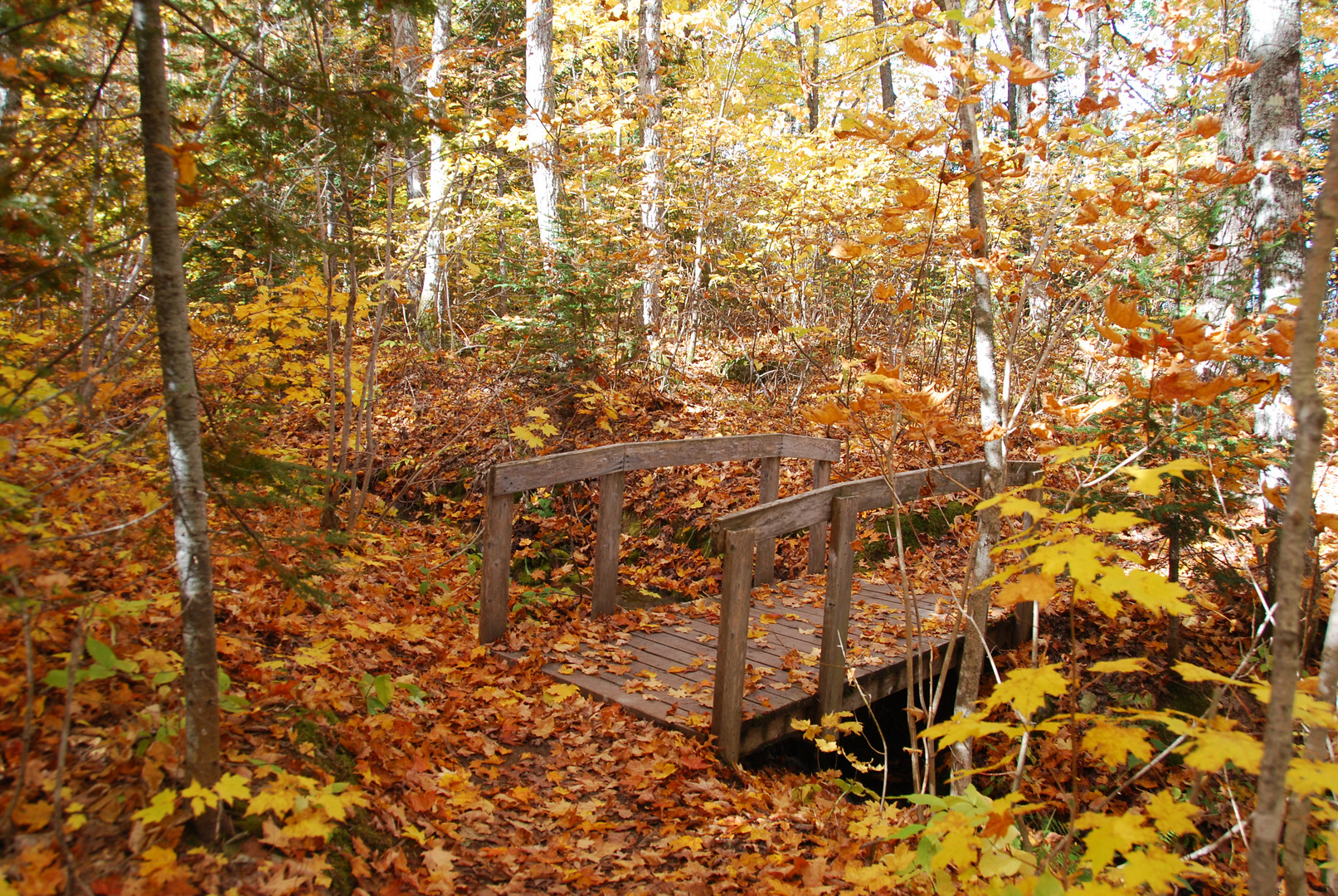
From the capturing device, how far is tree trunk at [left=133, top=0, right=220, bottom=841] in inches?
88.8

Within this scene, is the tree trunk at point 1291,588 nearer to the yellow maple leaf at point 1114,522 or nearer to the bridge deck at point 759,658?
the yellow maple leaf at point 1114,522

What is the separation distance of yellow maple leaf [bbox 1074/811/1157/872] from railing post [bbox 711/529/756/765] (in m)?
2.30

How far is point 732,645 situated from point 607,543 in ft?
5.96


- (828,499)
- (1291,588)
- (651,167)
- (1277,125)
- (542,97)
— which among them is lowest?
(828,499)

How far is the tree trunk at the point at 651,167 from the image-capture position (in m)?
10.1

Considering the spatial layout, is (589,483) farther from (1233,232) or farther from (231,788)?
(1233,232)

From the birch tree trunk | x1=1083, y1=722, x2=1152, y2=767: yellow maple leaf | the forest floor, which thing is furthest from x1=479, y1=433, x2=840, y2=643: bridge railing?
the birch tree trunk

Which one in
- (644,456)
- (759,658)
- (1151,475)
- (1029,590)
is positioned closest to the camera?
(1151,475)

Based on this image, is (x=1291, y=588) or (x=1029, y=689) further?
(x=1029, y=689)

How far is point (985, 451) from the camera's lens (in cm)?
387

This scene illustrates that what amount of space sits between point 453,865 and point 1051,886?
215 centimetres

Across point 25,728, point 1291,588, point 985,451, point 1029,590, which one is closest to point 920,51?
point 985,451

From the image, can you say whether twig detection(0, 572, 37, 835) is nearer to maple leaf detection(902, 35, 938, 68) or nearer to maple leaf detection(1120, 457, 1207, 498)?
maple leaf detection(1120, 457, 1207, 498)

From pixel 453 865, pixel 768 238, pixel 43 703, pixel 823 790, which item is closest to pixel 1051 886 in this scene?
pixel 453 865
